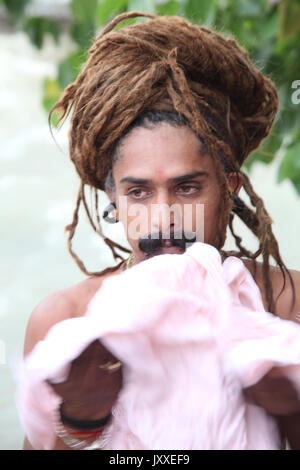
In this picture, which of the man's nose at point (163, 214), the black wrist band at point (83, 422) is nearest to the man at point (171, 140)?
the man's nose at point (163, 214)

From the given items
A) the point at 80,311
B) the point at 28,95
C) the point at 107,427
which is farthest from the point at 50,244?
the point at 107,427

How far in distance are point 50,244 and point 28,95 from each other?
0.34m

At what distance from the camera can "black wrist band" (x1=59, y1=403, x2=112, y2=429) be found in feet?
2.22

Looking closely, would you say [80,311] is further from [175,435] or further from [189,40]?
[189,40]

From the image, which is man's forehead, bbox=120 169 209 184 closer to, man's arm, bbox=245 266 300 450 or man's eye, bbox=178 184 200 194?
man's eye, bbox=178 184 200 194

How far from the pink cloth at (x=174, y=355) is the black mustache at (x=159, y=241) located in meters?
0.07

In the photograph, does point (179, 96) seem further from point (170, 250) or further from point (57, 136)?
point (57, 136)

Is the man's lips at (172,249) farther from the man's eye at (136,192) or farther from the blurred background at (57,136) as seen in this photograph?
the blurred background at (57,136)

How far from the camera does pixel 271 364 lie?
0.64 meters

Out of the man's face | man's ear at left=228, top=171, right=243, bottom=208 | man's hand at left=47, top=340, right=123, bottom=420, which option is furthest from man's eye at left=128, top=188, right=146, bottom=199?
man's hand at left=47, top=340, right=123, bottom=420

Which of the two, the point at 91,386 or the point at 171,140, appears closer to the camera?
the point at 91,386

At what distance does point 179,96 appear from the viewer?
0.80m

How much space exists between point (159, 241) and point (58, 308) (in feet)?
0.54

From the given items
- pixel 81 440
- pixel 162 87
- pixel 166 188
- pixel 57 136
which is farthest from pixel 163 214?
pixel 57 136
